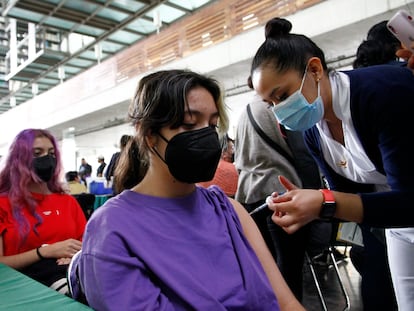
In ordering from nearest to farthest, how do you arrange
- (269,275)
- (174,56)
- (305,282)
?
(269,275), (305,282), (174,56)

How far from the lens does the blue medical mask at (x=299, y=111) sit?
3.66ft

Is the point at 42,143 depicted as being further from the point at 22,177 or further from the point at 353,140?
the point at 353,140

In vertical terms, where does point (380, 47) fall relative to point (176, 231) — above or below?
above

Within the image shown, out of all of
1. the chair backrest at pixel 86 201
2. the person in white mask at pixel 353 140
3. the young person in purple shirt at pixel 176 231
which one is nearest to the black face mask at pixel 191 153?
the young person in purple shirt at pixel 176 231

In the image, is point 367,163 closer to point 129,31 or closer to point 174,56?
point 174,56

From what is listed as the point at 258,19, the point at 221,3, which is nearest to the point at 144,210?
the point at 258,19

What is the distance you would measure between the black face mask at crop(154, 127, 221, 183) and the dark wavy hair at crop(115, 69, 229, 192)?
0.05 metres

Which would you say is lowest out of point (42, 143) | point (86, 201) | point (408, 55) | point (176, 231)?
point (86, 201)

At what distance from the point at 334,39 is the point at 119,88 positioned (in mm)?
4655

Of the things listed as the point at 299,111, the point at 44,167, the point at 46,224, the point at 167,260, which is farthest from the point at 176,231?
the point at 44,167

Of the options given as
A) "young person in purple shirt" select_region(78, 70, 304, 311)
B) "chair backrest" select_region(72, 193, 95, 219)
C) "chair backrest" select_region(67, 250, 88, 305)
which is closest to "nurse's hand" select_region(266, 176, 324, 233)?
"young person in purple shirt" select_region(78, 70, 304, 311)

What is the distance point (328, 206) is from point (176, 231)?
0.42 m

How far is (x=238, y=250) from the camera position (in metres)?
0.93

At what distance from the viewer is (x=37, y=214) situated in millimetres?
1565
